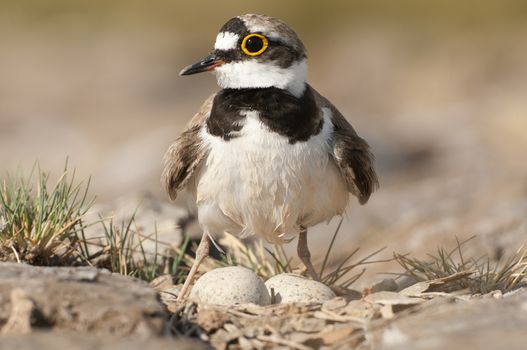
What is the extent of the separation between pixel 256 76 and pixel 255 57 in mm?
122

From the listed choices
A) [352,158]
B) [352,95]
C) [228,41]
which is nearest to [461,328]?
[352,158]

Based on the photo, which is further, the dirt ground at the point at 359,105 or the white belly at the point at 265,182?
the dirt ground at the point at 359,105

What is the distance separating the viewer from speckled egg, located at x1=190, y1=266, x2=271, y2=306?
198 inches

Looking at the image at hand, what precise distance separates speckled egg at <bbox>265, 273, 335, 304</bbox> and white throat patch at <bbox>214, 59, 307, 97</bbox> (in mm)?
1167

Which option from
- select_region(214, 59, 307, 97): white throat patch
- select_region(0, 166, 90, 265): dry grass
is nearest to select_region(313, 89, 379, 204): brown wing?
select_region(214, 59, 307, 97): white throat patch

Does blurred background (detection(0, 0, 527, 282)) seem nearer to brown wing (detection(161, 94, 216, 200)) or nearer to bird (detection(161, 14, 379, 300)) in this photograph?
brown wing (detection(161, 94, 216, 200))

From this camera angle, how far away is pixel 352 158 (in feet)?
19.6

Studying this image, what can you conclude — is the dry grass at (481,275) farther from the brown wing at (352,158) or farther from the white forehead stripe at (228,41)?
the white forehead stripe at (228,41)

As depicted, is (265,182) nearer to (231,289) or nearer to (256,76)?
(256,76)

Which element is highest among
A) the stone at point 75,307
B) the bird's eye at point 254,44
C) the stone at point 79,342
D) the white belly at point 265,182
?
the bird's eye at point 254,44

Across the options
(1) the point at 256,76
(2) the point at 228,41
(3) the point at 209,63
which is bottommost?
(1) the point at 256,76

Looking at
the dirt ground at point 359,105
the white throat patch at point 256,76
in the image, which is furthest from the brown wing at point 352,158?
the dirt ground at point 359,105

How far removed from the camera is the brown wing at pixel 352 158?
589 cm

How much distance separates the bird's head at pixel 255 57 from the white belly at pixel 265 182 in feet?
0.98
